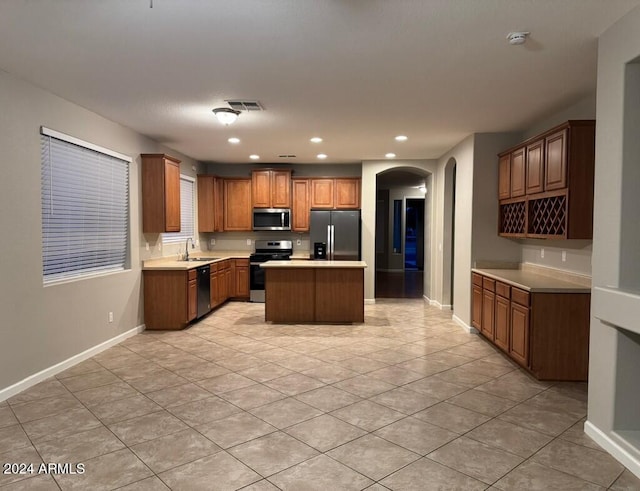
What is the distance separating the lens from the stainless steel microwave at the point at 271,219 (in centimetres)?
864

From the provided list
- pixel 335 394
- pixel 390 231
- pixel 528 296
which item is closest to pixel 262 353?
pixel 335 394

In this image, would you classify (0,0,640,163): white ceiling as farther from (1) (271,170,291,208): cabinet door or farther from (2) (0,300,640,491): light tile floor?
(1) (271,170,291,208): cabinet door

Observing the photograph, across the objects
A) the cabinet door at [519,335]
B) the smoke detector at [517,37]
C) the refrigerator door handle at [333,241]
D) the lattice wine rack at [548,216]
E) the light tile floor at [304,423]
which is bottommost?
the light tile floor at [304,423]

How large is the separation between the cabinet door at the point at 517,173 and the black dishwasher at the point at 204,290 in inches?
177

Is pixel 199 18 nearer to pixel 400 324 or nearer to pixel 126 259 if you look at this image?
pixel 126 259

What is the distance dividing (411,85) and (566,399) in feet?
9.99

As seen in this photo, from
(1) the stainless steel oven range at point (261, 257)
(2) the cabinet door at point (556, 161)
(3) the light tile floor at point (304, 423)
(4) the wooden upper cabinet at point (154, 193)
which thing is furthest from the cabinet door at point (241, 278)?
(2) the cabinet door at point (556, 161)

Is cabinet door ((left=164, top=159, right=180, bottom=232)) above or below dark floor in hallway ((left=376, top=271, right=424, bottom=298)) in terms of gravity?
above

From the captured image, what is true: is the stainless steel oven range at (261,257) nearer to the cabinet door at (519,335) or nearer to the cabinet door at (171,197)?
the cabinet door at (171,197)

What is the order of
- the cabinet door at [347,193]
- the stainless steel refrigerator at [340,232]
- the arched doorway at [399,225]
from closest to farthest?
the stainless steel refrigerator at [340,232] → the cabinet door at [347,193] → the arched doorway at [399,225]

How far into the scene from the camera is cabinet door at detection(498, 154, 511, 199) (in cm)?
536

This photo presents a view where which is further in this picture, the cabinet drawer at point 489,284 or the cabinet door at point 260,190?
the cabinet door at point 260,190

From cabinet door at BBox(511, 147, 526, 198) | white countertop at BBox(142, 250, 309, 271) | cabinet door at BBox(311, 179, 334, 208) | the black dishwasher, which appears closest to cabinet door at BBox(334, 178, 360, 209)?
cabinet door at BBox(311, 179, 334, 208)

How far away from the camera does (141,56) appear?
324 cm
